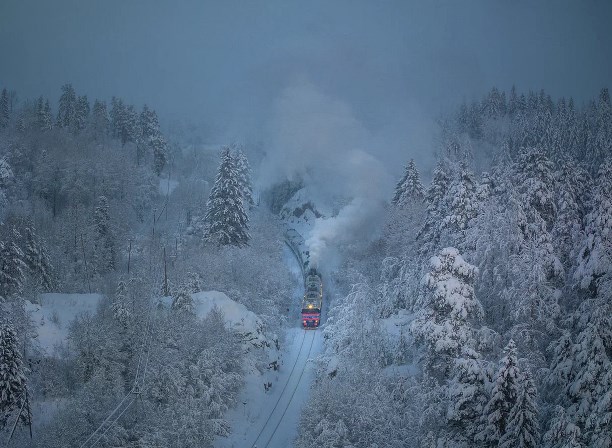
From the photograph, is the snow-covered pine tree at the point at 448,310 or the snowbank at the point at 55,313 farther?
the snowbank at the point at 55,313

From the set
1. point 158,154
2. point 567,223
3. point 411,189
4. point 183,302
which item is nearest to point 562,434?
point 567,223

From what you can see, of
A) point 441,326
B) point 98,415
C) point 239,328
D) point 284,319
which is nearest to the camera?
point 441,326

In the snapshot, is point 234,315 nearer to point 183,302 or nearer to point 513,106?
point 183,302

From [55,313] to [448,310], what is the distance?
27671 millimetres

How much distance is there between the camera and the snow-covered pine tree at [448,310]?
69.2 feet

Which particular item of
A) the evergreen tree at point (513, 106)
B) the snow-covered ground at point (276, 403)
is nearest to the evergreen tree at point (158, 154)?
the snow-covered ground at point (276, 403)

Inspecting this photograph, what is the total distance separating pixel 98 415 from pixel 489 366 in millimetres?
19643

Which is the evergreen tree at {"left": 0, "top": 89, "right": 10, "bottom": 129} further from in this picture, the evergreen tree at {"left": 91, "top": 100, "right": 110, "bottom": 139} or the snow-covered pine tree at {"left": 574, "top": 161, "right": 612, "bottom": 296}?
the snow-covered pine tree at {"left": 574, "top": 161, "right": 612, "bottom": 296}

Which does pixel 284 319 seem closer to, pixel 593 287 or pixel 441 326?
pixel 441 326

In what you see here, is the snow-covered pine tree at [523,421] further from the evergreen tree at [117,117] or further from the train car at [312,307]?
the evergreen tree at [117,117]

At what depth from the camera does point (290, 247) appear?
64500mm

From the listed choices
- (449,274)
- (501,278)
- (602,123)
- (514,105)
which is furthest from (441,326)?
(514,105)

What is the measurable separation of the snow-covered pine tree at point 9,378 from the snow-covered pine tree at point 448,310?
20.4 m

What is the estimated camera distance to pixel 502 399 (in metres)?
16.8
